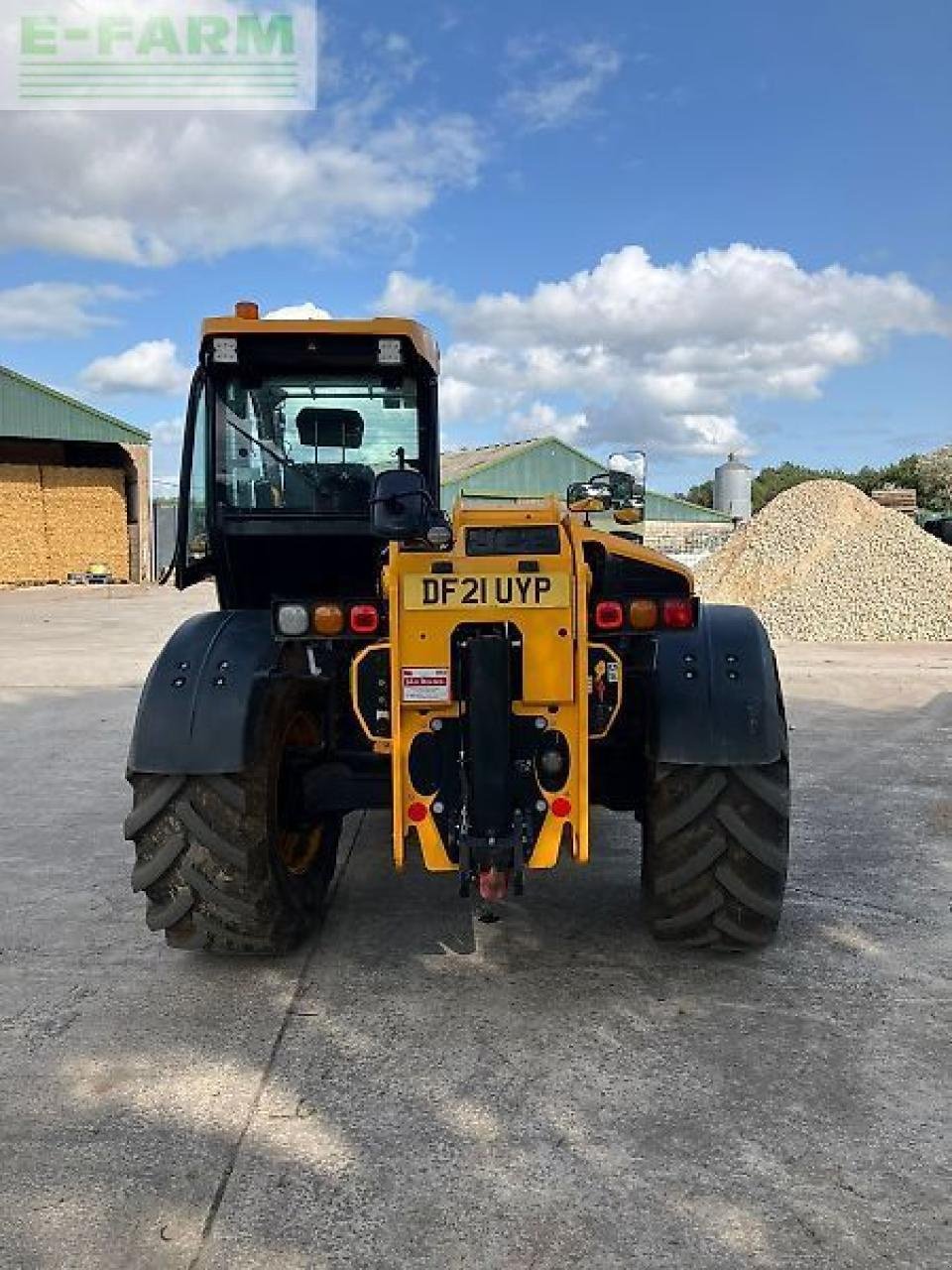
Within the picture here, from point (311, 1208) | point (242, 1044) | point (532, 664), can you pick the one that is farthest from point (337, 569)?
point (311, 1208)

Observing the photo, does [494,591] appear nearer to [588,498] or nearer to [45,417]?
[588,498]

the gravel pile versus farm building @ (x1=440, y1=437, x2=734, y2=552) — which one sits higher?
farm building @ (x1=440, y1=437, x2=734, y2=552)

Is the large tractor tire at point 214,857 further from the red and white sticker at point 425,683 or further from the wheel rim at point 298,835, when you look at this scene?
the red and white sticker at point 425,683

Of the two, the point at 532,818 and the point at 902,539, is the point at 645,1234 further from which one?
the point at 902,539

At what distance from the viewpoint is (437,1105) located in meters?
3.04

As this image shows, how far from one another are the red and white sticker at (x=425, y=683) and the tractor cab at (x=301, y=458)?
4.72ft

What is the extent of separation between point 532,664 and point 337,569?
1.73 m

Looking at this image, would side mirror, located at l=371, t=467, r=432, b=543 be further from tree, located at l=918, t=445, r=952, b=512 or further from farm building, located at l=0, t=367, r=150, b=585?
tree, located at l=918, t=445, r=952, b=512

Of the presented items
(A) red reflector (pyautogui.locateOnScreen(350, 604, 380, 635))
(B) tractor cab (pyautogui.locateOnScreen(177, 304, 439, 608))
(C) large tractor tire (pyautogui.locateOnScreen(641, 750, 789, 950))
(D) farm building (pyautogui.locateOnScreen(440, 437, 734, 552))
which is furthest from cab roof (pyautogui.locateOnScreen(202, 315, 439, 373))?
(D) farm building (pyautogui.locateOnScreen(440, 437, 734, 552))

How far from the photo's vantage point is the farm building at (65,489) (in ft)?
93.1

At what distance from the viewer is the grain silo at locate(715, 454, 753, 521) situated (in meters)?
50.3

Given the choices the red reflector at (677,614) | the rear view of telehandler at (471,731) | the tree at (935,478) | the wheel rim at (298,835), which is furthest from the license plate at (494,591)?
the tree at (935,478)

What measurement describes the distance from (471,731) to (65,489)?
28.7 metres

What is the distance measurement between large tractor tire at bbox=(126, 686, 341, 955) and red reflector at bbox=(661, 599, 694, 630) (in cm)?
146
